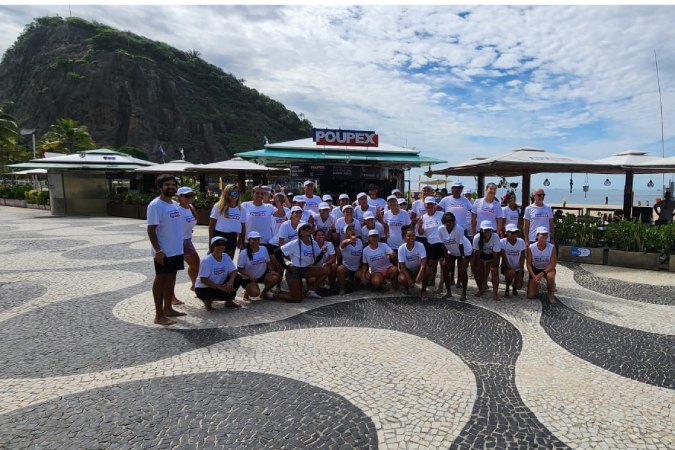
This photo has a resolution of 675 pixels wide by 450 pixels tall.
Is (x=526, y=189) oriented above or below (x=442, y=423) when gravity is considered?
above

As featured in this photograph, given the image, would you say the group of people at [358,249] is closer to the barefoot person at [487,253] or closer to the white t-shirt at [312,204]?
the barefoot person at [487,253]

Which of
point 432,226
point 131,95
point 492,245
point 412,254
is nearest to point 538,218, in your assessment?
point 492,245

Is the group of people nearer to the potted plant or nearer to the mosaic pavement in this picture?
the mosaic pavement

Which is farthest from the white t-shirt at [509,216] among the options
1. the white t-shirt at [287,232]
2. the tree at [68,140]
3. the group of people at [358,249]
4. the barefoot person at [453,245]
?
the tree at [68,140]

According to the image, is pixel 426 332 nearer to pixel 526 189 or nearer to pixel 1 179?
pixel 526 189

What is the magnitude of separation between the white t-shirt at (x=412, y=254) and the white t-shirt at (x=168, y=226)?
3542mm

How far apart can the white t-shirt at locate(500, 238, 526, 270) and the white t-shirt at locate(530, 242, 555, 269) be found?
0.61 ft

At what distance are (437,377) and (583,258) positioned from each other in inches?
297

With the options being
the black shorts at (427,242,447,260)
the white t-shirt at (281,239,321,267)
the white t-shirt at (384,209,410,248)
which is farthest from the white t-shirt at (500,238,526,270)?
the white t-shirt at (281,239,321,267)

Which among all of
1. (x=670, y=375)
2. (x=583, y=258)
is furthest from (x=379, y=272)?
(x=583, y=258)

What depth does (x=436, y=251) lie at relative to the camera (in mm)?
6641

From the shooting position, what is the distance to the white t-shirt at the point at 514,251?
6.54 meters

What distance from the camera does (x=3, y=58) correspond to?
84.1m

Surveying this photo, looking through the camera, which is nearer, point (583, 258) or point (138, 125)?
point (583, 258)
